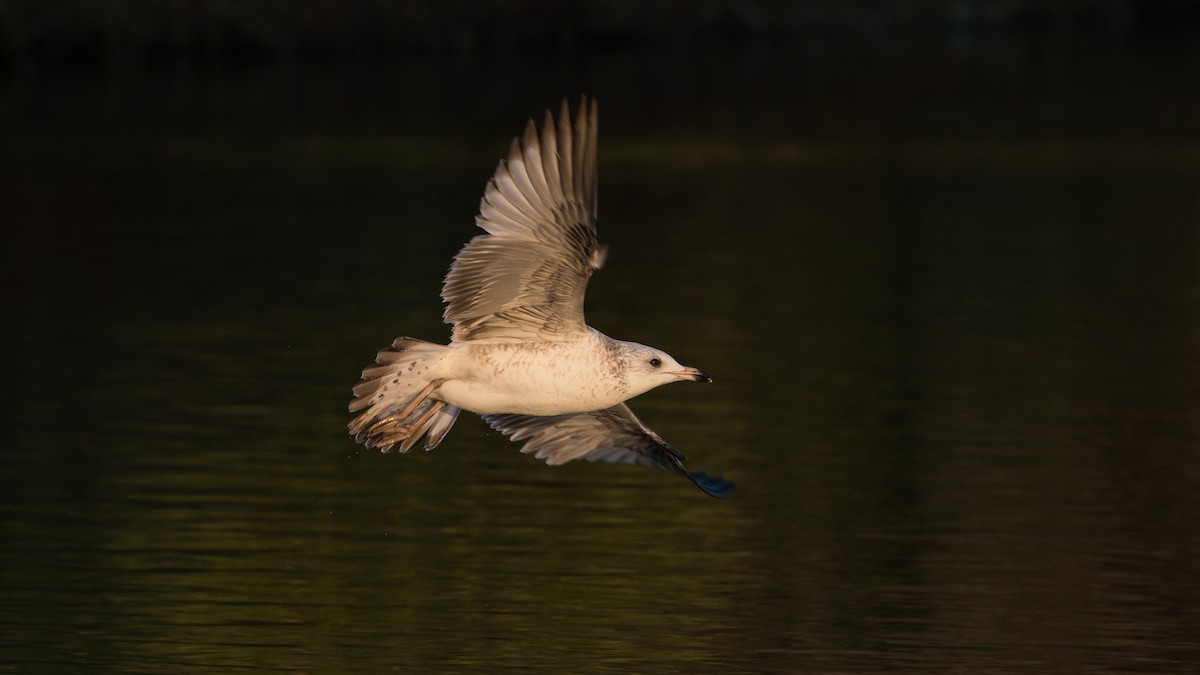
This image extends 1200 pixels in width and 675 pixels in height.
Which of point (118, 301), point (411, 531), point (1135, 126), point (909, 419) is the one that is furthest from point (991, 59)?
point (411, 531)

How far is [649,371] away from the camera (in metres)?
9.89

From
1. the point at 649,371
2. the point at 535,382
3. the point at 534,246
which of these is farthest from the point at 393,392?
the point at 649,371

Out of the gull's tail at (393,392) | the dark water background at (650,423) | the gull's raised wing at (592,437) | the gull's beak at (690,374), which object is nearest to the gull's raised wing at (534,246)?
the gull's tail at (393,392)

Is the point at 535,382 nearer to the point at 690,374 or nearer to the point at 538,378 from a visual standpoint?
the point at 538,378

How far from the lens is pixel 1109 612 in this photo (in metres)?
11.8

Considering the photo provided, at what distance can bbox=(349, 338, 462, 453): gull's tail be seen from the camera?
10023mm

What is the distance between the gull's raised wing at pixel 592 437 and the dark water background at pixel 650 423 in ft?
2.77

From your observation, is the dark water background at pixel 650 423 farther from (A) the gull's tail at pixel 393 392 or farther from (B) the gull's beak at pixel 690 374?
(B) the gull's beak at pixel 690 374

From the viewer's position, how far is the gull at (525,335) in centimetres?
974

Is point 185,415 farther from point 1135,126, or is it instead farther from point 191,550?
point 1135,126

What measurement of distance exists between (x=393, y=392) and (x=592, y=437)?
1.30 meters

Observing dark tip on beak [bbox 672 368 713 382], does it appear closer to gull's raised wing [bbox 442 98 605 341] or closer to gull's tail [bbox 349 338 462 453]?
gull's raised wing [bbox 442 98 605 341]

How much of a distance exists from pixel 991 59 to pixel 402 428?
46797 mm

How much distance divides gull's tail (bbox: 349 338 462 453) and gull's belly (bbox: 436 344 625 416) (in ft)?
0.41
